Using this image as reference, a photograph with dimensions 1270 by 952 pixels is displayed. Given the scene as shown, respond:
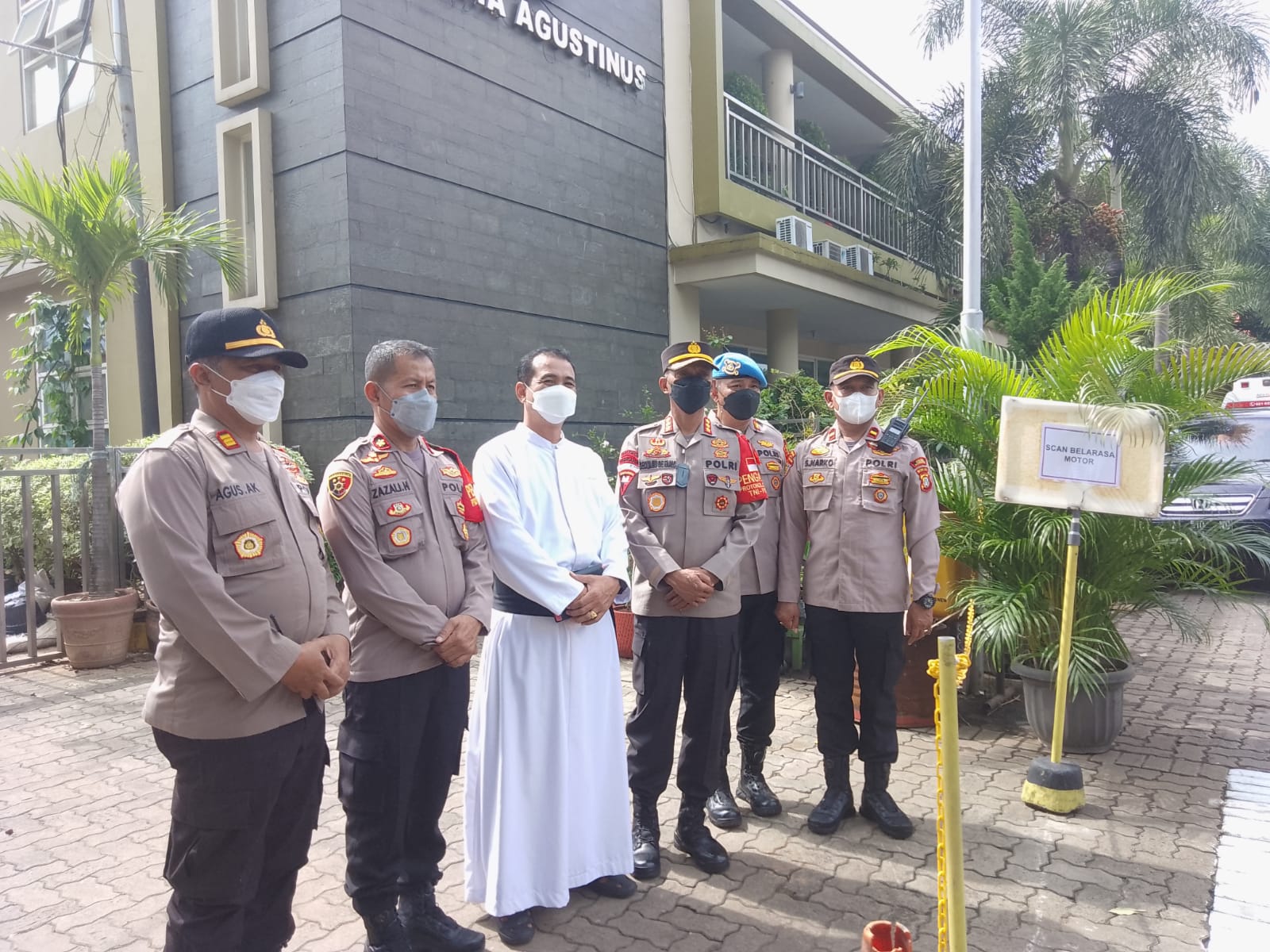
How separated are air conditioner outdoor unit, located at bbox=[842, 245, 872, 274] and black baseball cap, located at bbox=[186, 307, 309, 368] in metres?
12.4

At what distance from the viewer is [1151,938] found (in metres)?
3.11

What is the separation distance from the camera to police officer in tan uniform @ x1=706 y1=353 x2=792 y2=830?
4031mm

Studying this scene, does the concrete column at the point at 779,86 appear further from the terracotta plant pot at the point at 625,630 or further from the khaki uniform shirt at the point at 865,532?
the khaki uniform shirt at the point at 865,532

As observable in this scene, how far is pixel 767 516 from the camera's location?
165 inches

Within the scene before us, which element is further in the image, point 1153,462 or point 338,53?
point 338,53

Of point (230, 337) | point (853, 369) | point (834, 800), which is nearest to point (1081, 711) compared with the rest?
point (834, 800)

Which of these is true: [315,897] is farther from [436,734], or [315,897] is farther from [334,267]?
[334,267]

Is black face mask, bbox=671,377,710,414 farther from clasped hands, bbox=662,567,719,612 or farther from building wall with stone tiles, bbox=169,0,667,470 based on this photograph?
building wall with stone tiles, bbox=169,0,667,470

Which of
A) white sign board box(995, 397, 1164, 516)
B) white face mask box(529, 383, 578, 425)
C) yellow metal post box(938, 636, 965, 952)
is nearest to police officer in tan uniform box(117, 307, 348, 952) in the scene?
white face mask box(529, 383, 578, 425)

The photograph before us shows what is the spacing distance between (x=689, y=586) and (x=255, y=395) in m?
1.72

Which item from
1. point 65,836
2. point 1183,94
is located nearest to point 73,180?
point 65,836

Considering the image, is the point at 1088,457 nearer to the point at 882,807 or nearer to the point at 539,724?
the point at 882,807

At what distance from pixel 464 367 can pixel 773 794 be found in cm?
574

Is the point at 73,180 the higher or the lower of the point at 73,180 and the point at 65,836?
the higher
